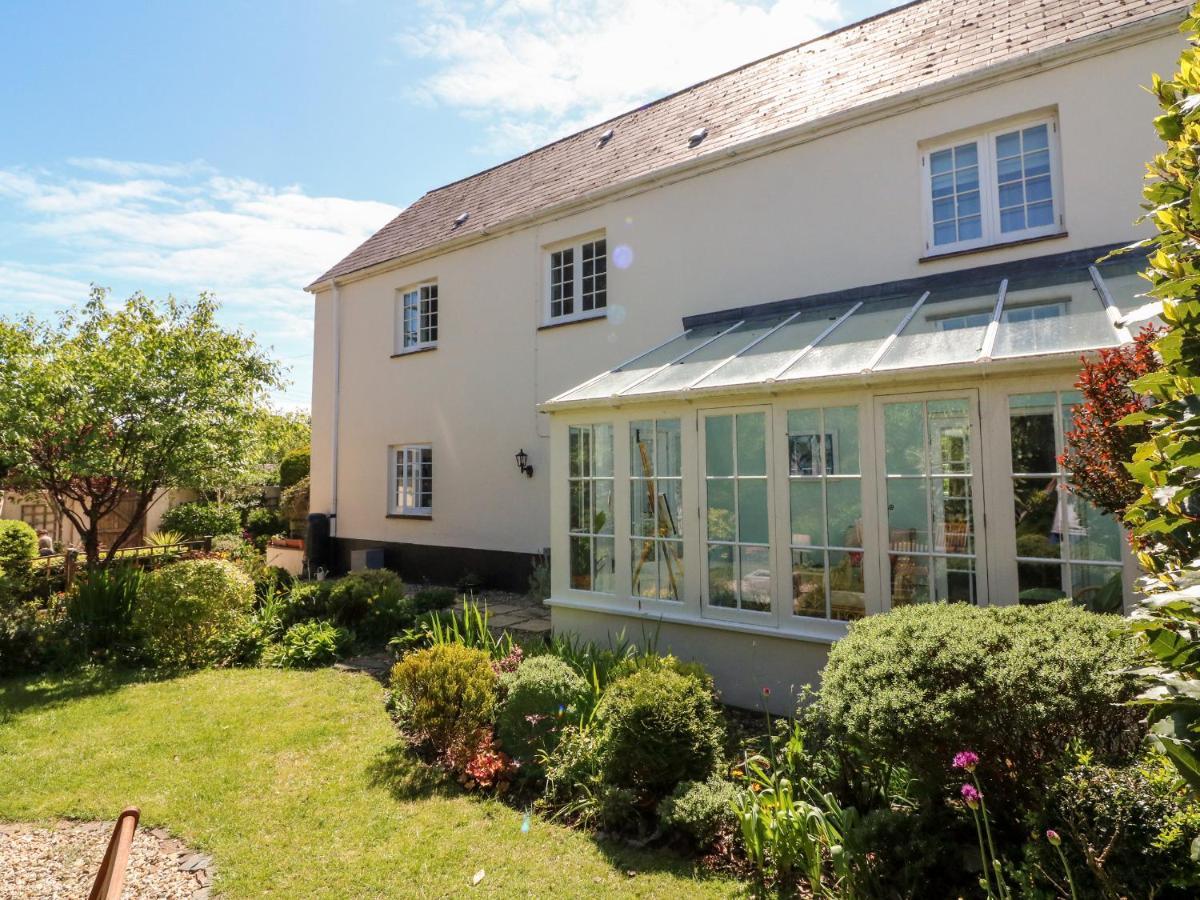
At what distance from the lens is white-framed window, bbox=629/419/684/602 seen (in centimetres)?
712

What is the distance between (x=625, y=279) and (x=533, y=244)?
2.53 m

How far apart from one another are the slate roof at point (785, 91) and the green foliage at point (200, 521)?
9079mm

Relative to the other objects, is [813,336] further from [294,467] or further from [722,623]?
[294,467]

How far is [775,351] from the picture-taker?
7289mm

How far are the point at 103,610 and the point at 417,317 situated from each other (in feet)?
28.4

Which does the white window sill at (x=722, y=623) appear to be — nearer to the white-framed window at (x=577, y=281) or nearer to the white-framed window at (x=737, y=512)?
the white-framed window at (x=737, y=512)

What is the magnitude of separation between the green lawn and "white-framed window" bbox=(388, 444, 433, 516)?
23.8 ft

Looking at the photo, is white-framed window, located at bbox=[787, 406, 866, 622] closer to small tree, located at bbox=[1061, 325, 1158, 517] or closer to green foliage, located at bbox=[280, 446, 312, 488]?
small tree, located at bbox=[1061, 325, 1158, 517]

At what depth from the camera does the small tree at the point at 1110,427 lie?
4324mm

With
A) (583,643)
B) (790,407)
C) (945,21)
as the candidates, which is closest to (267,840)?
(583,643)

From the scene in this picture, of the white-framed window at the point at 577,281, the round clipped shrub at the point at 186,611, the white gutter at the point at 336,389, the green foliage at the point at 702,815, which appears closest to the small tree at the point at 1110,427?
the green foliage at the point at 702,815

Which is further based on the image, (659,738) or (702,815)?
(659,738)

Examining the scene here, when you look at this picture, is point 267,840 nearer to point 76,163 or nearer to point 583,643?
point 583,643

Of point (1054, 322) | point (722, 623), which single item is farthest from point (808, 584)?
point (1054, 322)
